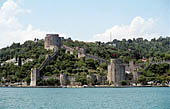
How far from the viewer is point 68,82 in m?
79.7

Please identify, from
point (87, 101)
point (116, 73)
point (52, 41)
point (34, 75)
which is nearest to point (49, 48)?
point (52, 41)

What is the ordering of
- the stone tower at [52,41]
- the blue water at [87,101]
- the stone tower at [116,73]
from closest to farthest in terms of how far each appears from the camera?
the blue water at [87,101] → the stone tower at [116,73] → the stone tower at [52,41]

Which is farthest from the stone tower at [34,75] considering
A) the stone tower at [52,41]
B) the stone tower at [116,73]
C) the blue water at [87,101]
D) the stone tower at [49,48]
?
the blue water at [87,101]

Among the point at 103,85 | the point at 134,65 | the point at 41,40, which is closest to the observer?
the point at 103,85

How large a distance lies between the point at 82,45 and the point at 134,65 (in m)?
32.7

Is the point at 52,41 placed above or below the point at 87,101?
above

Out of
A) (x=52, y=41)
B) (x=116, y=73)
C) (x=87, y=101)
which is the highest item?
(x=52, y=41)

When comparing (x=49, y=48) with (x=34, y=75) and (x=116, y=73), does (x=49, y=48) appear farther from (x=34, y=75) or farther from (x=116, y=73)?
(x=116, y=73)

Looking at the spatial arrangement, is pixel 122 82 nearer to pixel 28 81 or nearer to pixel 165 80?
pixel 165 80

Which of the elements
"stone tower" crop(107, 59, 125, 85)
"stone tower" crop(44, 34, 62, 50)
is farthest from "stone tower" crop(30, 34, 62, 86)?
"stone tower" crop(107, 59, 125, 85)

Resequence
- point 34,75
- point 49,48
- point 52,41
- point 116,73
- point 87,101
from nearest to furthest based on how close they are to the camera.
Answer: point 87,101 < point 116,73 < point 34,75 < point 52,41 < point 49,48

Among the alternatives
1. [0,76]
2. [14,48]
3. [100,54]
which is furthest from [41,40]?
[0,76]

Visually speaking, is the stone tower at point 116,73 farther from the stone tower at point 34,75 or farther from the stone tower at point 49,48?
the stone tower at point 49,48

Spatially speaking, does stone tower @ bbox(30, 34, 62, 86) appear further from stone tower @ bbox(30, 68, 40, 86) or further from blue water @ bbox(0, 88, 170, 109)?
blue water @ bbox(0, 88, 170, 109)
